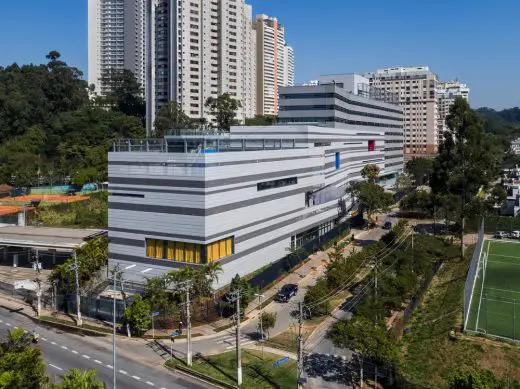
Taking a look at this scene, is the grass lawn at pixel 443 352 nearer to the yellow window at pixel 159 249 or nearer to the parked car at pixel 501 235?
the yellow window at pixel 159 249

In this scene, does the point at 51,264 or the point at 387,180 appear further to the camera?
the point at 387,180

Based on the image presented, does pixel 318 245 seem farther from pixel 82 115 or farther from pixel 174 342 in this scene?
A: pixel 82 115

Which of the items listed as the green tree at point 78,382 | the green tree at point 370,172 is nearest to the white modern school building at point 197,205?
the green tree at point 78,382

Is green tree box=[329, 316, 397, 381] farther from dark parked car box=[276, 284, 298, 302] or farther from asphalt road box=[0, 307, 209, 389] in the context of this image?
dark parked car box=[276, 284, 298, 302]

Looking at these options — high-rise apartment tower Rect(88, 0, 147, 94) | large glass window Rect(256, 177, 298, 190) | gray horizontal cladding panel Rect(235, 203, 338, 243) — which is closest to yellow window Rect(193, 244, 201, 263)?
gray horizontal cladding panel Rect(235, 203, 338, 243)

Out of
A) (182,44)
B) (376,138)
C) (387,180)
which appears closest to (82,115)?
(182,44)

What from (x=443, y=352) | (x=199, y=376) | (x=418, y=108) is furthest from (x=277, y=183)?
(x=418, y=108)

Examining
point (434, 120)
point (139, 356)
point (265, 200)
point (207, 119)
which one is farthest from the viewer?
point (434, 120)
